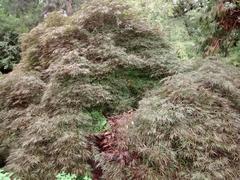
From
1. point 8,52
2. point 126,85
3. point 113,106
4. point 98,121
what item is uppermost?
point 126,85

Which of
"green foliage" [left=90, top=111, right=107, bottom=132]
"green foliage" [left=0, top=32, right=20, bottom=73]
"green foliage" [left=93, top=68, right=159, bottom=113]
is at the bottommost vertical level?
"green foliage" [left=0, top=32, right=20, bottom=73]

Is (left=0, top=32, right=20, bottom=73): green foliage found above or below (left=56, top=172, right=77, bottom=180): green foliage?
below

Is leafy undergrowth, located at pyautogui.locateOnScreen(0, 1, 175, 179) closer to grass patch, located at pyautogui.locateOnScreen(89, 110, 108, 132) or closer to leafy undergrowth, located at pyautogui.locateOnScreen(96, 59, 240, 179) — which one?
grass patch, located at pyautogui.locateOnScreen(89, 110, 108, 132)

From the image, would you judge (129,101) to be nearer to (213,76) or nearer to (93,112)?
(93,112)

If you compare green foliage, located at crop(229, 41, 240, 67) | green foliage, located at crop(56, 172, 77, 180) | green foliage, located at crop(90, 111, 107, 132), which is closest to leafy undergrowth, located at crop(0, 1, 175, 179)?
green foliage, located at crop(90, 111, 107, 132)

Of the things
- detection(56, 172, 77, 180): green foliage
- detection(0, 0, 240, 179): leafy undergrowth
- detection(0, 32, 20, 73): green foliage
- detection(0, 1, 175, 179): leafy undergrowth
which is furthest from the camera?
detection(0, 32, 20, 73): green foliage

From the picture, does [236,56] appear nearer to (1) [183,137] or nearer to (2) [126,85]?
(2) [126,85]

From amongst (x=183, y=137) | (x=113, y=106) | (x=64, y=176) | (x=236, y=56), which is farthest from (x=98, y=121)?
(x=236, y=56)

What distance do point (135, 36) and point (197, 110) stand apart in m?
1.74

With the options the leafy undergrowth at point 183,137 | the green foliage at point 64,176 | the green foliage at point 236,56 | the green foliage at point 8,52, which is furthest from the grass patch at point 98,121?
the green foliage at point 8,52

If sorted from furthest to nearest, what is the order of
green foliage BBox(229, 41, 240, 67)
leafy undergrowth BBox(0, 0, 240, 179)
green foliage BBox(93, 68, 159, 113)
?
→ green foliage BBox(229, 41, 240, 67)
green foliage BBox(93, 68, 159, 113)
leafy undergrowth BBox(0, 0, 240, 179)

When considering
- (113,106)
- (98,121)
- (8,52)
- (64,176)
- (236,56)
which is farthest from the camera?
(8,52)

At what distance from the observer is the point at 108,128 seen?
4.01 meters

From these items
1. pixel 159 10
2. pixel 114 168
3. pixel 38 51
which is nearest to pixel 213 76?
pixel 114 168
